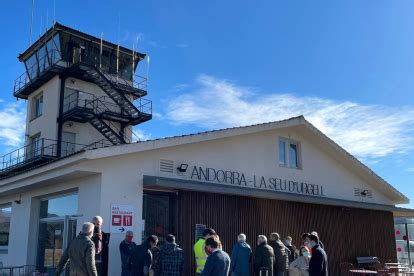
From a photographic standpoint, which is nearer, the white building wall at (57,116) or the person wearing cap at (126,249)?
the person wearing cap at (126,249)

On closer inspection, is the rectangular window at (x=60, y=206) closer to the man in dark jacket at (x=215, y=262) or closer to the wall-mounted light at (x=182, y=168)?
the wall-mounted light at (x=182, y=168)

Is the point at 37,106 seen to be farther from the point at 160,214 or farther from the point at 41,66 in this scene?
the point at 160,214

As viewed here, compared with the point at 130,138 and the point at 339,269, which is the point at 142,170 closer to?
the point at 339,269

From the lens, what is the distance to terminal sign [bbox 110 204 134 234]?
12180 millimetres

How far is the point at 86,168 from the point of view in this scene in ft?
39.1

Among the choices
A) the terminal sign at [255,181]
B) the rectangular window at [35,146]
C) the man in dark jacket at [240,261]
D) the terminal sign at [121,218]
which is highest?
the rectangular window at [35,146]

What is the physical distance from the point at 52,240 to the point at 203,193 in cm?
486

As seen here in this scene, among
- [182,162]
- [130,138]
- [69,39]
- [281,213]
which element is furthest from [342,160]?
[69,39]

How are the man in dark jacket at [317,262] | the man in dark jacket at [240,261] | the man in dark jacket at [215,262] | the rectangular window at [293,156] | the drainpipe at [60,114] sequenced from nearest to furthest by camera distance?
the man in dark jacket at [215,262] < the man in dark jacket at [317,262] < the man in dark jacket at [240,261] < the rectangular window at [293,156] < the drainpipe at [60,114]

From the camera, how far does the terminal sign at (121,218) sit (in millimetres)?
12180

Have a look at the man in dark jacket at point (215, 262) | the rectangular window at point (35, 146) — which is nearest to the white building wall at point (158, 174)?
the man in dark jacket at point (215, 262)

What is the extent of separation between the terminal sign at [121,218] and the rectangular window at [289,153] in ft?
21.9

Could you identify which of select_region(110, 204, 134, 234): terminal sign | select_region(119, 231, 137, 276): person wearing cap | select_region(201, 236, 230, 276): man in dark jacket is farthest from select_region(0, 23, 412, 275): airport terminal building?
select_region(201, 236, 230, 276): man in dark jacket

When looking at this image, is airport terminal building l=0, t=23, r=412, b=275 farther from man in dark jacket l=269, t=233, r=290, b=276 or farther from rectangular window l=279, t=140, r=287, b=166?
man in dark jacket l=269, t=233, r=290, b=276
